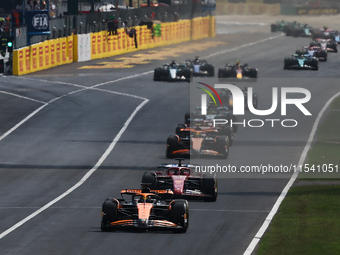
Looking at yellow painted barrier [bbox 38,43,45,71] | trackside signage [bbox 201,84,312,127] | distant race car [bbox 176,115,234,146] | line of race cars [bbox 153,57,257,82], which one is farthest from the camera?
yellow painted barrier [bbox 38,43,45,71]

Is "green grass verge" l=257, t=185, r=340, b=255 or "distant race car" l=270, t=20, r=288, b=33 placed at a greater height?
"distant race car" l=270, t=20, r=288, b=33

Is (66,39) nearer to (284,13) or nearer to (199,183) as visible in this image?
(199,183)

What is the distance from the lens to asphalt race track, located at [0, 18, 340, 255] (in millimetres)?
19812

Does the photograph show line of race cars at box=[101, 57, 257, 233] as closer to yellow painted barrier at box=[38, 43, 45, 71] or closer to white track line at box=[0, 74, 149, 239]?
white track line at box=[0, 74, 149, 239]

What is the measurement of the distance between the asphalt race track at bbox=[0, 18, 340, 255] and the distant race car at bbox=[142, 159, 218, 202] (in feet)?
1.26

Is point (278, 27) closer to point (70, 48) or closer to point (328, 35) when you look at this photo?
point (328, 35)

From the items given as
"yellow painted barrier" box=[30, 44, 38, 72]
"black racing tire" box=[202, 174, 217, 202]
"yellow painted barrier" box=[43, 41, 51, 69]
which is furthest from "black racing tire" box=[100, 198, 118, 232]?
"yellow painted barrier" box=[43, 41, 51, 69]

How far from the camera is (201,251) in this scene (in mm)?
18344

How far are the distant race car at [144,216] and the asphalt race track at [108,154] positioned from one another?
0.81 ft

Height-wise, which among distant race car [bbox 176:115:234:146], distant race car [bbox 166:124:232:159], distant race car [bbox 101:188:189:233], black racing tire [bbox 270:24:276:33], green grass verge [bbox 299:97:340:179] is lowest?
green grass verge [bbox 299:97:340:179]

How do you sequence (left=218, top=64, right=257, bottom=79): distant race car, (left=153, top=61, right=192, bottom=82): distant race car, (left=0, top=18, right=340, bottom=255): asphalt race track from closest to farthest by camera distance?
1. (left=0, top=18, right=340, bottom=255): asphalt race track
2. (left=153, top=61, right=192, bottom=82): distant race car
3. (left=218, top=64, right=257, bottom=79): distant race car

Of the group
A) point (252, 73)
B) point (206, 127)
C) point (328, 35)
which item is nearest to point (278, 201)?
point (206, 127)

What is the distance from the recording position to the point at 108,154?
118 feet

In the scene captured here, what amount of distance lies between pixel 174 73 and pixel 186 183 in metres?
35.2
